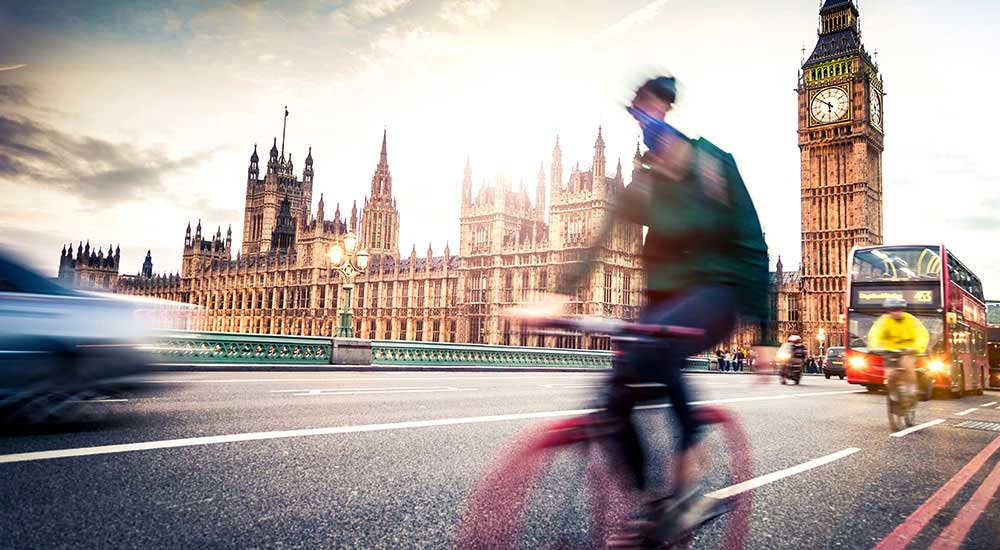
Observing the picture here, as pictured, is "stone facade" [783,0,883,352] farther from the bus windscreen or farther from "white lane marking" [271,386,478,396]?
"white lane marking" [271,386,478,396]

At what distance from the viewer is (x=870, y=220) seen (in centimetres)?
6531

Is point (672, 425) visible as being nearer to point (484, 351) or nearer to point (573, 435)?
point (573, 435)

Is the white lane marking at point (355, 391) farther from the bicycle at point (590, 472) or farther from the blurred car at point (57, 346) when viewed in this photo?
the bicycle at point (590, 472)

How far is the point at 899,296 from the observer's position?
14.3m

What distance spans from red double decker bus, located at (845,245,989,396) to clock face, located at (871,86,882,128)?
59.5m

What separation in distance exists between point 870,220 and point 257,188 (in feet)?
289

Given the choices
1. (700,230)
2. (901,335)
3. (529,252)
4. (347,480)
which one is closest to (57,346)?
(347,480)

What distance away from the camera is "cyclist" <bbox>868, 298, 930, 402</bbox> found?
8.41 m

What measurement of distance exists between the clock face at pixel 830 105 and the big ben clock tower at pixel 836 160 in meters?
0.09

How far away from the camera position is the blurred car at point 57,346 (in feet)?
14.9

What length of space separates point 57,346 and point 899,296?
1552 centimetres

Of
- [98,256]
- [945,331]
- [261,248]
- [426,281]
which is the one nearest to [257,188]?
[261,248]

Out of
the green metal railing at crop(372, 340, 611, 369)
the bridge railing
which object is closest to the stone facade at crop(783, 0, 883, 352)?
the green metal railing at crop(372, 340, 611, 369)

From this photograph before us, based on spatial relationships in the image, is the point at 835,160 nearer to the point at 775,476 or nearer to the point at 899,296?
the point at 899,296
